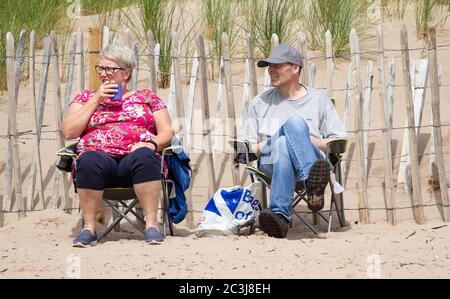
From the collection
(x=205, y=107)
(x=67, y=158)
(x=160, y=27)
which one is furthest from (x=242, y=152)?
(x=160, y=27)

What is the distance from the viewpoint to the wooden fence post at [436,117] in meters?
5.93

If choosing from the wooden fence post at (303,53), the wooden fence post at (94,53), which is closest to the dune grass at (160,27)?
the wooden fence post at (94,53)

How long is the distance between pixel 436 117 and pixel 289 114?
0.90 m

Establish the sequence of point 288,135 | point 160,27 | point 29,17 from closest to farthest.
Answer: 1. point 288,135
2. point 160,27
3. point 29,17

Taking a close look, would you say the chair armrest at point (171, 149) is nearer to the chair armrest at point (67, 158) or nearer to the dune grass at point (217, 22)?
the chair armrest at point (67, 158)

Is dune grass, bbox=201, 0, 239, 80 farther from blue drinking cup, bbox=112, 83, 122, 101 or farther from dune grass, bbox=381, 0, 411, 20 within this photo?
blue drinking cup, bbox=112, 83, 122, 101

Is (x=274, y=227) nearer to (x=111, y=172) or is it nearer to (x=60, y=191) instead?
(x=111, y=172)

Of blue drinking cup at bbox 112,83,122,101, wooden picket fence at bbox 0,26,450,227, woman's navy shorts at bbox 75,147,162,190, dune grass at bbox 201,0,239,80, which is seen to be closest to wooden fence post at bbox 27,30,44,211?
wooden picket fence at bbox 0,26,450,227

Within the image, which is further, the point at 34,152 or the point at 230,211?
the point at 34,152

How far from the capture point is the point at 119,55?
5652 millimetres

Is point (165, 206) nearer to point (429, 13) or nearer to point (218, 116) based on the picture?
point (218, 116)

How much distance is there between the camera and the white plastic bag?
5.75 m

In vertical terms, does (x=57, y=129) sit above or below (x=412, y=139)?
above
